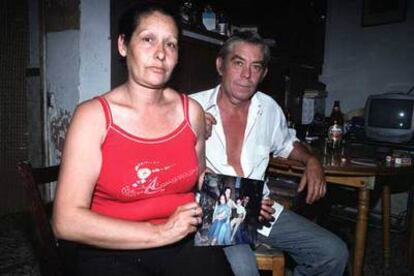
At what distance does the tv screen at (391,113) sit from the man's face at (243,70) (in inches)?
87.6

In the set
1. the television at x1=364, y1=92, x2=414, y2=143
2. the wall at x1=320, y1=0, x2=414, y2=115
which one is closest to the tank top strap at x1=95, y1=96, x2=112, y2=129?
the television at x1=364, y1=92, x2=414, y2=143

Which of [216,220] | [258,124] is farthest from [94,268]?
[258,124]

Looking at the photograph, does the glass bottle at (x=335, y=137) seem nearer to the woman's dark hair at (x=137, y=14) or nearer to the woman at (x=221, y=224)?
the woman at (x=221, y=224)

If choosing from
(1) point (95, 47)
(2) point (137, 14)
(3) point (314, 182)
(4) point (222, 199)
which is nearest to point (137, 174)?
(4) point (222, 199)

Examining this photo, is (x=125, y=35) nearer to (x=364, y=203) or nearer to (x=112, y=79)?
(x=112, y=79)

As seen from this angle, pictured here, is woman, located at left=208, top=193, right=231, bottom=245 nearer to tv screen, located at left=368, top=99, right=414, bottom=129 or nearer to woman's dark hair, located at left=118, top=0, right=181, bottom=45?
woman's dark hair, located at left=118, top=0, right=181, bottom=45

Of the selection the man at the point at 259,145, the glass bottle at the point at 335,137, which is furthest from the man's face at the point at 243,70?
the glass bottle at the point at 335,137

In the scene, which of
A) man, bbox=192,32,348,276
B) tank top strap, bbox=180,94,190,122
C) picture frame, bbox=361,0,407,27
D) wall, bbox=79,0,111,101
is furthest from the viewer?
picture frame, bbox=361,0,407,27

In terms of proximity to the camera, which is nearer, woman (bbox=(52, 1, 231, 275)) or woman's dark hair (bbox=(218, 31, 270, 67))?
woman (bbox=(52, 1, 231, 275))

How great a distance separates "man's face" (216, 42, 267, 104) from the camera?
212 cm

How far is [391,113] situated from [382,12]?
144cm

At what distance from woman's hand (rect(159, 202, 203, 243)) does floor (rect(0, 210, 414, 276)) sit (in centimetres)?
168

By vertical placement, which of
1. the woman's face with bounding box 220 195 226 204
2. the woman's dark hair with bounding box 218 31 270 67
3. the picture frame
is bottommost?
the woman's face with bounding box 220 195 226 204

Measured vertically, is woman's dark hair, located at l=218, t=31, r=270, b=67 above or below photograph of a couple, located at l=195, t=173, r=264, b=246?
above
